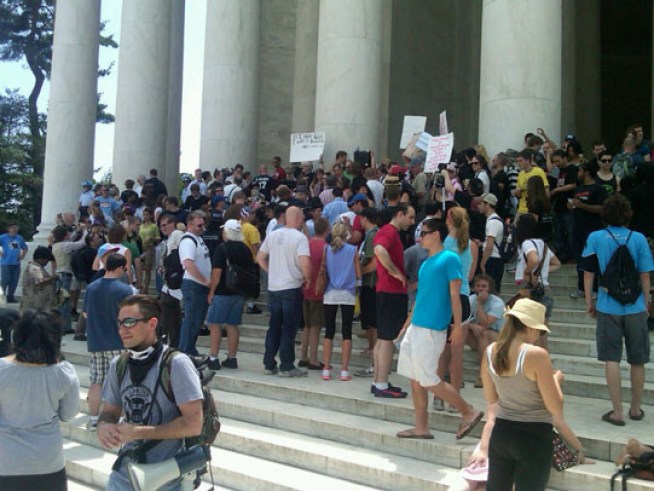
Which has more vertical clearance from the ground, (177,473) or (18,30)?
(18,30)

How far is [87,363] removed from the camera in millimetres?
10875

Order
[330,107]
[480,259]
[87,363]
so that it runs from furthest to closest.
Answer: [330,107], [87,363], [480,259]

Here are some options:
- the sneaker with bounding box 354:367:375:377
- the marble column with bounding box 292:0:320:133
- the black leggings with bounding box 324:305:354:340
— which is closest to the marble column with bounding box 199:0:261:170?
the marble column with bounding box 292:0:320:133

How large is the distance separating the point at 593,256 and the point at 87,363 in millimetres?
7533

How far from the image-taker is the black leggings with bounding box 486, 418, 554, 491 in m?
4.06

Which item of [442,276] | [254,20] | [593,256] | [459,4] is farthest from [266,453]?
[459,4]

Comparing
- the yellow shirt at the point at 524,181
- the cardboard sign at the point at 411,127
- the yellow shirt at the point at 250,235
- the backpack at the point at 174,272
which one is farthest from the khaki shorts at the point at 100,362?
the cardboard sign at the point at 411,127

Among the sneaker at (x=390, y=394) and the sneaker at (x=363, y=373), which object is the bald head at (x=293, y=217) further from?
the sneaker at (x=390, y=394)

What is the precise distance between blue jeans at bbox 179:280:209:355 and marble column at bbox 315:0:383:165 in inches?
291

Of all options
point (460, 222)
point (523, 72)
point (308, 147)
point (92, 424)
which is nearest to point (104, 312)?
point (92, 424)

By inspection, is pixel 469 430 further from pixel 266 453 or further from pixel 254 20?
pixel 254 20

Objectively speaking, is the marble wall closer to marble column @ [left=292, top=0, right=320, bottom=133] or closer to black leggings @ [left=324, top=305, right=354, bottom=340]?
marble column @ [left=292, top=0, right=320, bottom=133]

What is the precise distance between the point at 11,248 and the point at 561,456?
1643 centimetres

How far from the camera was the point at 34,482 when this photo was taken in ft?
13.4
